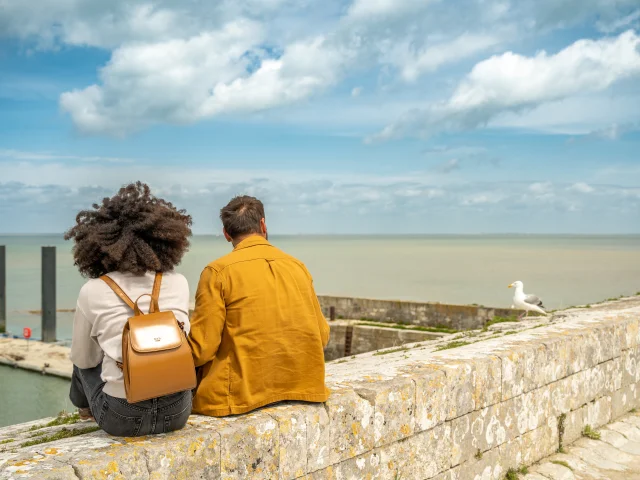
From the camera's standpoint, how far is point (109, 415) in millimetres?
3084

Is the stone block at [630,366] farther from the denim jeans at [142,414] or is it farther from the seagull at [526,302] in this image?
the seagull at [526,302]

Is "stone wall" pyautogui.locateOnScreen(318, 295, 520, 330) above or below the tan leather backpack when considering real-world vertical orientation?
below

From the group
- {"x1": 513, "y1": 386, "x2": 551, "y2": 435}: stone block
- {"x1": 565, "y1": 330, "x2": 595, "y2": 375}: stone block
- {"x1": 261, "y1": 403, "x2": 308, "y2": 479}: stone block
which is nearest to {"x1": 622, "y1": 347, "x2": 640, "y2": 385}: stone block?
{"x1": 565, "y1": 330, "x2": 595, "y2": 375}: stone block

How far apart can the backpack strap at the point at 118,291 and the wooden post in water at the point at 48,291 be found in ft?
97.5

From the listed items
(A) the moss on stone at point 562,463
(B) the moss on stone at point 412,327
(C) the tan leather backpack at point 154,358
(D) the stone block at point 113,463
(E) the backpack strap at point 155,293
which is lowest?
(B) the moss on stone at point 412,327

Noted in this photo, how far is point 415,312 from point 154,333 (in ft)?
66.5

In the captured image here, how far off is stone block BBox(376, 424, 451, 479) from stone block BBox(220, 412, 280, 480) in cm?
88

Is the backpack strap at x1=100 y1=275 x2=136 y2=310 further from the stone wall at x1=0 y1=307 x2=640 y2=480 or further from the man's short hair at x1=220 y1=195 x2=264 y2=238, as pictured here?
the man's short hair at x1=220 y1=195 x2=264 y2=238

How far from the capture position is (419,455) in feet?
13.9

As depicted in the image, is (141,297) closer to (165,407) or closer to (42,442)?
(165,407)

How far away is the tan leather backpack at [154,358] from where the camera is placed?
290 centimetres

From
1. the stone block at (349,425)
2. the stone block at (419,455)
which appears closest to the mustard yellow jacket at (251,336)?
the stone block at (349,425)

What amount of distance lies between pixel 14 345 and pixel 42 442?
28979mm

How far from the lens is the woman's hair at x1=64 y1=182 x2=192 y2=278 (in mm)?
3238
